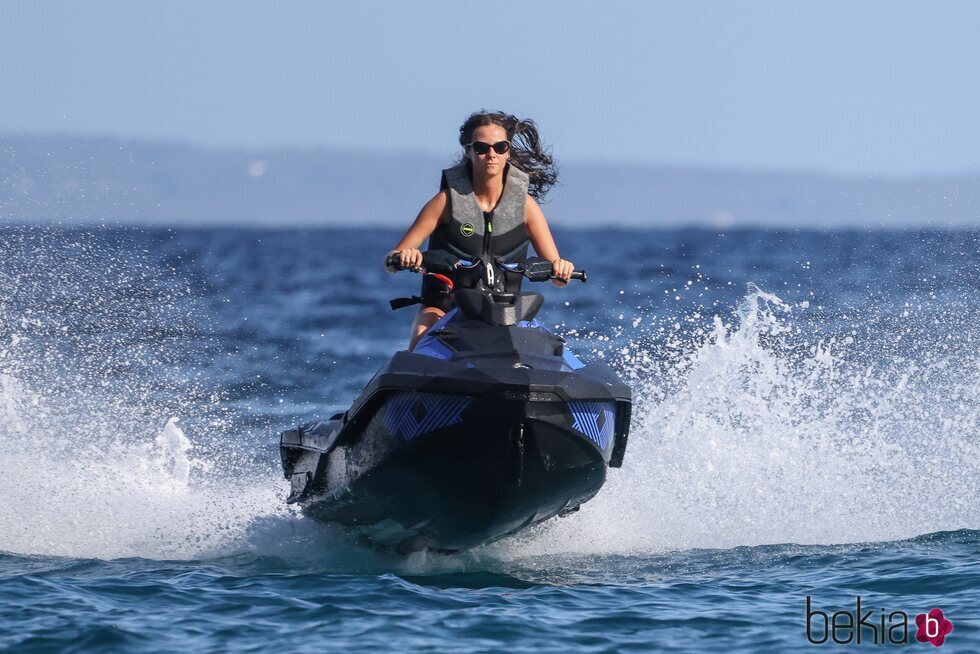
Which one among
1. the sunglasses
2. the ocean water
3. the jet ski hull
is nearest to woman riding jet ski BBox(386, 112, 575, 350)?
the sunglasses

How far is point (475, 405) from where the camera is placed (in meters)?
5.68

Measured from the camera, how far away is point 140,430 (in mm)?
10273

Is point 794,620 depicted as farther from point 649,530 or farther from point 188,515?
point 188,515

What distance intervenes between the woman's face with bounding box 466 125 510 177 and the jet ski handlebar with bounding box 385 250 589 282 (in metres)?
0.48

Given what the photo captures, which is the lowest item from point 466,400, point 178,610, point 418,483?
point 178,610

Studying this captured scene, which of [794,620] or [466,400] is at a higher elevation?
[466,400]

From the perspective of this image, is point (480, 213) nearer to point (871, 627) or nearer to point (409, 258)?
point (409, 258)

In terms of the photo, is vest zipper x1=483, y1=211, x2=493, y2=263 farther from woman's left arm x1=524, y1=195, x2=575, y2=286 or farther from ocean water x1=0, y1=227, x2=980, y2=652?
ocean water x1=0, y1=227, x2=980, y2=652

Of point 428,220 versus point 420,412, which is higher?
point 428,220

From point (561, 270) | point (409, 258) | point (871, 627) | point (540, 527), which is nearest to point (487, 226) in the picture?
point (561, 270)

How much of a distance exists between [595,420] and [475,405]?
0.59 m

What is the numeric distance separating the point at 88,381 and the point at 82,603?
6.53 m

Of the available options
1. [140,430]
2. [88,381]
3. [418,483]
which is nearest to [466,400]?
[418,483]

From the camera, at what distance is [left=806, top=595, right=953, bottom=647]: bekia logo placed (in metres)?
5.07
